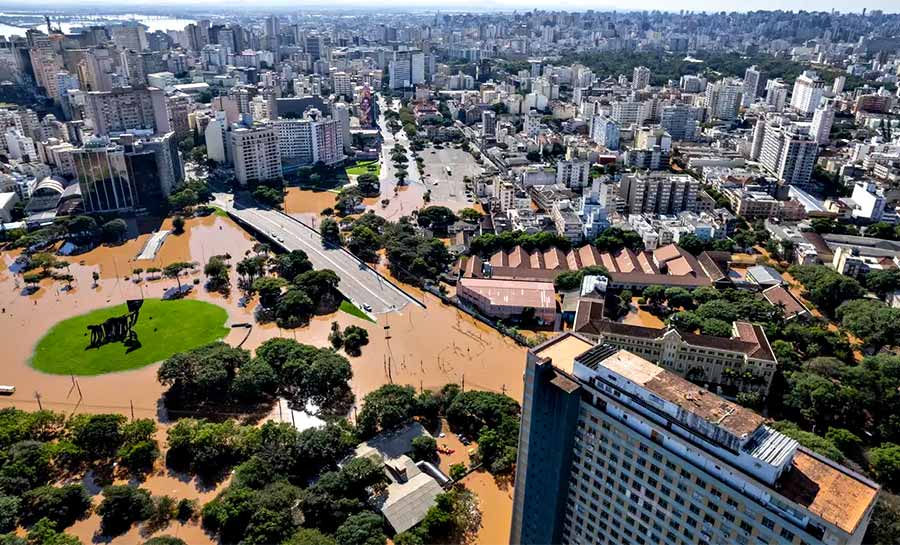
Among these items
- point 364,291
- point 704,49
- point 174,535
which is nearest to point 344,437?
point 174,535

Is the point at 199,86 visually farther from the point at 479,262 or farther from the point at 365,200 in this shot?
the point at 479,262

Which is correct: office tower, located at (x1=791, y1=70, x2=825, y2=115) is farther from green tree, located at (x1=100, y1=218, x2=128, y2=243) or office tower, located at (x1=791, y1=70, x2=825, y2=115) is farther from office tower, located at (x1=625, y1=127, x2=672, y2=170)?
green tree, located at (x1=100, y1=218, x2=128, y2=243)

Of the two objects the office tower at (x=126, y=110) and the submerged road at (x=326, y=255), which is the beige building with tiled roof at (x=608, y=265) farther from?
the office tower at (x=126, y=110)

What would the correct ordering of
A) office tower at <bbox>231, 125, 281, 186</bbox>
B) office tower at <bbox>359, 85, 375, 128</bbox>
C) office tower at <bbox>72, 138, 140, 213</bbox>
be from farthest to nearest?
1. office tower at <bbox>359, 85, 375, 128</bbox>
2. office tower at <bbox>231, 125, 281, 186</bbox>
3. office tower at <bbox>72, 138, 140, 213</bbox>

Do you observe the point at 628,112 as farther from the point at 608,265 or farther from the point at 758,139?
the point at 608,265

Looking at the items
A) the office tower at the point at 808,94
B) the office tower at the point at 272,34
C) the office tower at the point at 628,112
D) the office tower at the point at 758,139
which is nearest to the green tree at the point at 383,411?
the office tower at the point at 758,139

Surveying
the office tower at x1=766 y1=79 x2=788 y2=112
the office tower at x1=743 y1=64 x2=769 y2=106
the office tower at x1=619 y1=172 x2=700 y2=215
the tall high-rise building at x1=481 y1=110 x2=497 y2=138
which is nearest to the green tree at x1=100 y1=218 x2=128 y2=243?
the office tower at x1=619 y1=172 x2=700 y2=215
